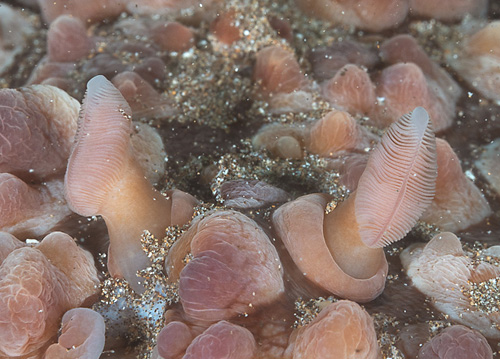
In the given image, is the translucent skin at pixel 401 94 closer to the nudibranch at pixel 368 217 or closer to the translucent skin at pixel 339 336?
the nudibranch at pixel 368 217

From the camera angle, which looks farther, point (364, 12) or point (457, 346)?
point (364, 12)

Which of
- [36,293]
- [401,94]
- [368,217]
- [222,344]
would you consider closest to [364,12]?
[401,94]

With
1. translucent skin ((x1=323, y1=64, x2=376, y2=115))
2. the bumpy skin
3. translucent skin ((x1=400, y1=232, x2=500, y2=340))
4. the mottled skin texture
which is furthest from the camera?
the mottled skin texture

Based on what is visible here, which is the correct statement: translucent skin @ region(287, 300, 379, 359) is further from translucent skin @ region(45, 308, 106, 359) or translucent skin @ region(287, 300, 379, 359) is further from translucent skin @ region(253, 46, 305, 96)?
translucent skin @ region(253, 46, 305, 96)

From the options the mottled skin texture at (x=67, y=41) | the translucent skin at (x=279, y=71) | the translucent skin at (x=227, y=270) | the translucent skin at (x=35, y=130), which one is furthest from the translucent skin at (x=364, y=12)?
the translucent skin at (x=227, y=270)

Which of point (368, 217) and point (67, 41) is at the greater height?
point (368, 217)

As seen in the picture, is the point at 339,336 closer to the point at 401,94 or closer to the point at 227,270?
the point at 227,270

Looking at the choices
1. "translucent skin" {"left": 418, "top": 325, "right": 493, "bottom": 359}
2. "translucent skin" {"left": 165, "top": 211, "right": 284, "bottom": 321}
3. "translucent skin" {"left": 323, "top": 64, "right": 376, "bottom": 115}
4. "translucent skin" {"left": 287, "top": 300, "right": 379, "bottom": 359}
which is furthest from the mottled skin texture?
"translucent skin" {"left": 418, "top": 325, "right": 493, "bottom": 359}
